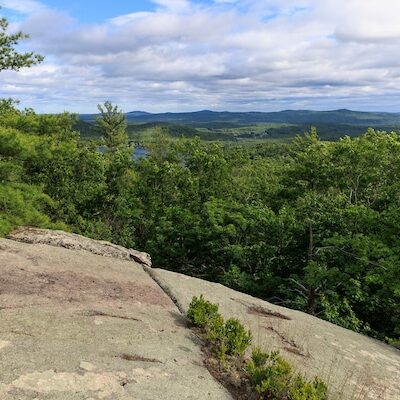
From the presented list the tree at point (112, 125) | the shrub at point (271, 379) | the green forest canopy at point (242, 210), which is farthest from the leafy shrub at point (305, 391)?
the tree at point (112, 125)

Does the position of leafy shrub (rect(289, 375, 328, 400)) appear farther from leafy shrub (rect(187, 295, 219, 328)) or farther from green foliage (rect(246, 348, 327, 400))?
leafy shrub (rect(187, 295, 219, 328))

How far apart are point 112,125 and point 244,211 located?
206 feet

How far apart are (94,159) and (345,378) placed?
31.4 metres

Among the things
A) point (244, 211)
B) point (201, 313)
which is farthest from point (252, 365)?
point (244, 211)

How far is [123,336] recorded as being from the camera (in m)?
8.76

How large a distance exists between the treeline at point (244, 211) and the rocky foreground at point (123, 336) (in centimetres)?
742

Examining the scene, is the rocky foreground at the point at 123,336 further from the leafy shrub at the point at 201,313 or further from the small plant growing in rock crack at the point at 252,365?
the small plant growing in rock crack at the point at 252,365

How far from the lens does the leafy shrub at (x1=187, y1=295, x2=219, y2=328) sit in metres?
10.3

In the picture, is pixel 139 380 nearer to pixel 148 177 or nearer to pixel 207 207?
pixel 207 207

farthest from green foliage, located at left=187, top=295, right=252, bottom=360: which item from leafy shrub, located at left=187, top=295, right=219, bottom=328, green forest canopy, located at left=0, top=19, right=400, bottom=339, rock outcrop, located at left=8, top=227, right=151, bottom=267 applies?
green forest canopy, located at left=0, top=19, right=400, bottom=339

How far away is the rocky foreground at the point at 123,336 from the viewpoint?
6938 millimetres

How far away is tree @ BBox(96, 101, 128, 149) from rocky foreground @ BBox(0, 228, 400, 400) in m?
72.6

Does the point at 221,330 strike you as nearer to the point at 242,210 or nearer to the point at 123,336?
the point at 123,336

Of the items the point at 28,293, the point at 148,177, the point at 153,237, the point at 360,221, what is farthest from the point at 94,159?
the point at 28,293
